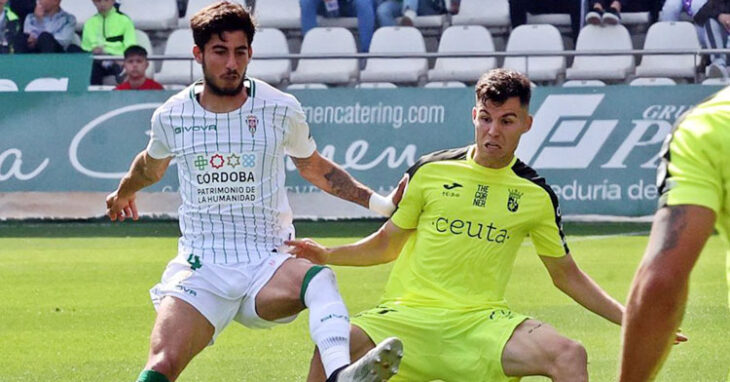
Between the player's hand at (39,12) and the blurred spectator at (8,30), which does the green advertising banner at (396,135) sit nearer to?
the blurred spectator at (8,30)

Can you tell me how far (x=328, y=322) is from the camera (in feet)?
18.4

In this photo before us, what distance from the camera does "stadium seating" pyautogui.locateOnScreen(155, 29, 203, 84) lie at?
19031mm

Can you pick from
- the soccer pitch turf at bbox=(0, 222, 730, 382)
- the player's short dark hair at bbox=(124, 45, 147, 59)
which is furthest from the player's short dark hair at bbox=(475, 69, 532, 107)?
the player's short dark hair at bbox=(124, 45, 147, 59)

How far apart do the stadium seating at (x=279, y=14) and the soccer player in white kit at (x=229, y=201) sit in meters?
14.3

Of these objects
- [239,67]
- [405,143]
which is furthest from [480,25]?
[239,67]

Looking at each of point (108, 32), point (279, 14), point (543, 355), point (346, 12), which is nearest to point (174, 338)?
point (543, 355)

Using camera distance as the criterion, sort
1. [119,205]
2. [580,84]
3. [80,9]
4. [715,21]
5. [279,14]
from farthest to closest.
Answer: [279,14] < [80,9] < [715,21] < [580,84] < [119,205]

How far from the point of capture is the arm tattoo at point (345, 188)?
653 cm

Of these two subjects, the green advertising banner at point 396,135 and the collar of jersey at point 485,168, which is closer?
the collar of jersey at point 485,168

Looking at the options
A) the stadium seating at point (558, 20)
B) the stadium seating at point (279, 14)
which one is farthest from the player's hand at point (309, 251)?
the stadium seating at point (279, 14)

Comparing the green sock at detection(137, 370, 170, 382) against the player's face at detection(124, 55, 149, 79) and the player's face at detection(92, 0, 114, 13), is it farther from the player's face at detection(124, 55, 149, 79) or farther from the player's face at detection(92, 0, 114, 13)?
the player's face at detection(92, 0, 114, 13)

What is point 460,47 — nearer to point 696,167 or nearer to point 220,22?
point 220,22

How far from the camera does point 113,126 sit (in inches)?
647

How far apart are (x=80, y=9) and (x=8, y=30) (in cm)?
171
